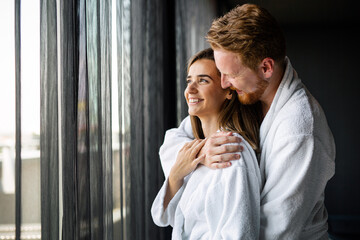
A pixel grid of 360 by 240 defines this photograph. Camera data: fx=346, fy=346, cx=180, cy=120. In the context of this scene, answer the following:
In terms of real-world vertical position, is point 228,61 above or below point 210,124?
above

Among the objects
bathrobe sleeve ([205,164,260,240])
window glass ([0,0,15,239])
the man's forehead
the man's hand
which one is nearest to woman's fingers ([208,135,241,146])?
the man's hand

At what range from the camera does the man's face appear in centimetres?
110

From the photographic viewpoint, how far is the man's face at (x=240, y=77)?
3.60ft

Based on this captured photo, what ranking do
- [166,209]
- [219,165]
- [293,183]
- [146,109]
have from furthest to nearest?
[146,109] < [166,209] < [219,165] < [293,183]

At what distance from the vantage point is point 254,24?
1.04 m

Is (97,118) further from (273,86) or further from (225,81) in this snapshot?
(273,86)

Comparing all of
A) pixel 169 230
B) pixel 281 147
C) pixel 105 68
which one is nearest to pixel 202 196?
pixel 281 147

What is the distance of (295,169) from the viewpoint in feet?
3.14

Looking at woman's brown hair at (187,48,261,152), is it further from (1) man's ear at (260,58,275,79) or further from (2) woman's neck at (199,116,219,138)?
(1) man's ear at (260,58,275,79)

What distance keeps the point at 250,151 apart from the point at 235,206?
196mm

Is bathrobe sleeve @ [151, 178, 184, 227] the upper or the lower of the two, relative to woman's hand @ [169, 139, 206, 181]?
lower

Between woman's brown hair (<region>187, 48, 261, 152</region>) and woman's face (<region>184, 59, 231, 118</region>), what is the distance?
1.0 inches

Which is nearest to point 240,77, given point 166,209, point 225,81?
point 225,81

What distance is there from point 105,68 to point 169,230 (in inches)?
55.0
